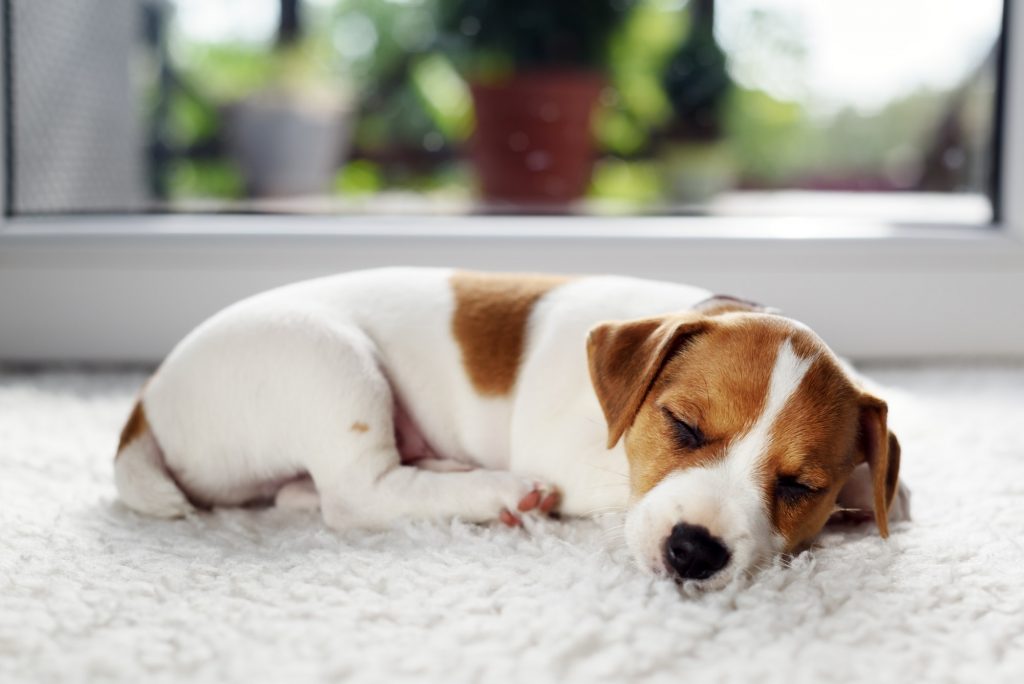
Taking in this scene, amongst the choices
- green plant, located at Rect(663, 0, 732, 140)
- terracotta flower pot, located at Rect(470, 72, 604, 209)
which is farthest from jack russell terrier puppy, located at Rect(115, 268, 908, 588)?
green plant, located at Rect(663, 0, 732, 140)

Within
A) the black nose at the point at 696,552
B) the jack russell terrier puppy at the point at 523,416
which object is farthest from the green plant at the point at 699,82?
the black nose at the point at 696,552

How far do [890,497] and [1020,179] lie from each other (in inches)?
72.1

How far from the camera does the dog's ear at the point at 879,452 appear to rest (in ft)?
4.85

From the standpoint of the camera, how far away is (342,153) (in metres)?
4.95

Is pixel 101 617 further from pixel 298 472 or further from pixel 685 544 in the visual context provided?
pixel 685 544

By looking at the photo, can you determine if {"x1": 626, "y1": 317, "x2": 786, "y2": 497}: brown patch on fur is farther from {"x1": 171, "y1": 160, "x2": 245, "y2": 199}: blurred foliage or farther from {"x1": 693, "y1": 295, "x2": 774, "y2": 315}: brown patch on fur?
{"x1": 171, "y1": 160, "x2": 245, "y2": 199}: blurred foliage

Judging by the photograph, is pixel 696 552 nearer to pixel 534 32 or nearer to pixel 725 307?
pixel 725 307

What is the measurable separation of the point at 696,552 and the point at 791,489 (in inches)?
7.8

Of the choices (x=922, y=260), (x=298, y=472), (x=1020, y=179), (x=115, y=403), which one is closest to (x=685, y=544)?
(x=298, y=472)

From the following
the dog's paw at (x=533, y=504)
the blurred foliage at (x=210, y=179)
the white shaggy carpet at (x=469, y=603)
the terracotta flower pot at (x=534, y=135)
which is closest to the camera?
the white shaggy carpet at (x=469, y=603)

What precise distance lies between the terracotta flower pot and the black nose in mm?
2617

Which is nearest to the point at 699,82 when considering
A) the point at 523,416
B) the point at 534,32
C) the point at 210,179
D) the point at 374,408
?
the point at 534,32

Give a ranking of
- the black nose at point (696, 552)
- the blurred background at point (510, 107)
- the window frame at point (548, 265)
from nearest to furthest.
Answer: the black nose at point (696, 552) → the window frame at point (548, 265) → the blurred background at point (510, 107)

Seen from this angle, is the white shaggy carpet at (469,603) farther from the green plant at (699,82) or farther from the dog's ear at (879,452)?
the green plant at (699,82)
